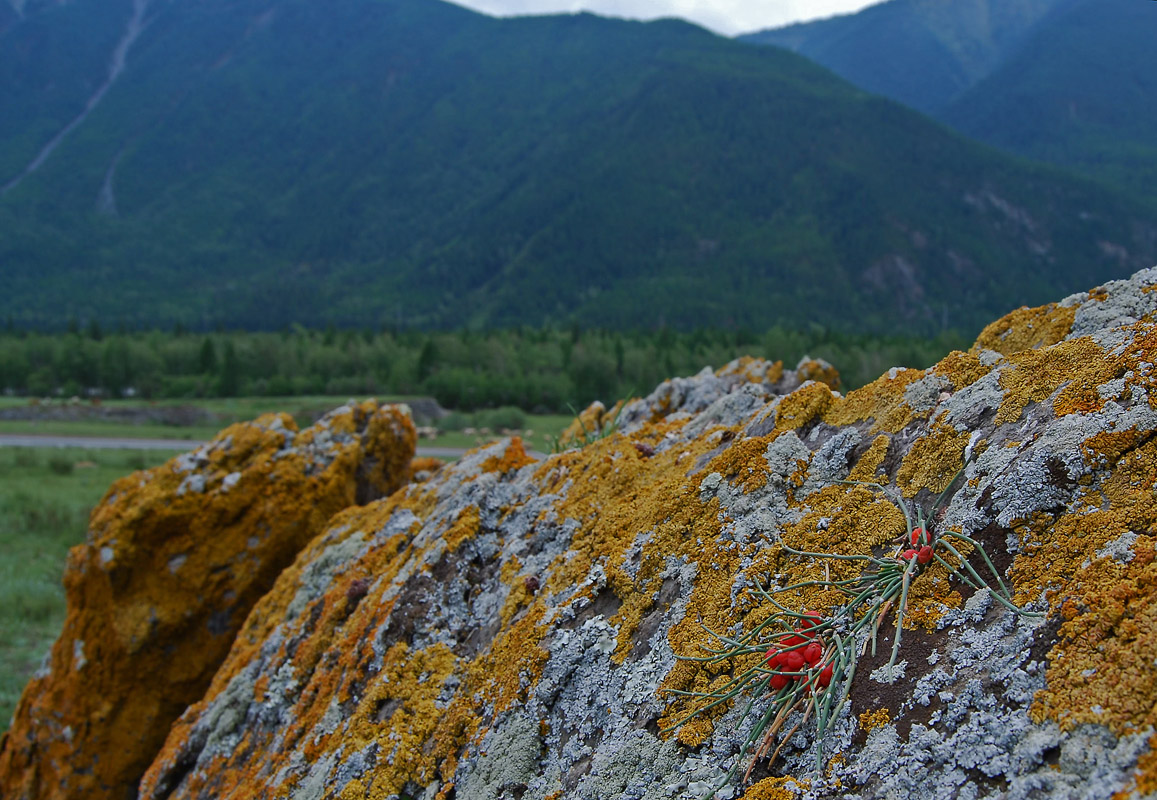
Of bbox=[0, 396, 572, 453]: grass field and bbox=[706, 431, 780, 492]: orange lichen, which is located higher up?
bbox=[706, 431, 780, 492]: orange lichen

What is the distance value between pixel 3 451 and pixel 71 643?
37.2 meters

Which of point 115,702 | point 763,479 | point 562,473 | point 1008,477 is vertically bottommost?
point 115,702

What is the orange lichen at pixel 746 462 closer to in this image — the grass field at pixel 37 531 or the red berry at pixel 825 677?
the red berry at pixel 825 677

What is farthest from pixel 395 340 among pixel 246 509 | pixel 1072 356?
pixel 1072 356

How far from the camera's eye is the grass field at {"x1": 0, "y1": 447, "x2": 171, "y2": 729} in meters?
15.3

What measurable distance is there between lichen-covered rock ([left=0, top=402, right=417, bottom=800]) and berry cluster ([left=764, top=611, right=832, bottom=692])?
690 cm

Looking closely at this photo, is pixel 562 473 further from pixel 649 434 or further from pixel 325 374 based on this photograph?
pixel 325 374

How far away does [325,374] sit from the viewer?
254 feet

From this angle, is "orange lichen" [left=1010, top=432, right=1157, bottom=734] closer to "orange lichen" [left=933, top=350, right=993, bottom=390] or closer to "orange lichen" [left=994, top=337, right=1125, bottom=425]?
"orange lichen" [left=994, top=337, right=1125, bottom=425]

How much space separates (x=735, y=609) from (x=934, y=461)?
129 centimetres

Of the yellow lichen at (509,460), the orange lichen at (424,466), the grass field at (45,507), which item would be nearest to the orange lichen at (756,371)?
the grass field at (45,507)

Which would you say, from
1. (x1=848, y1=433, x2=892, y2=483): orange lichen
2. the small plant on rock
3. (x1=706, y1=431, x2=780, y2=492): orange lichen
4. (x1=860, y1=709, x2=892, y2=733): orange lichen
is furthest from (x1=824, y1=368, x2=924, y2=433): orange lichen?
(x1=860, y1=709, x2=892, y2=733): orange lichen

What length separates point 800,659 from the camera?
3.36m

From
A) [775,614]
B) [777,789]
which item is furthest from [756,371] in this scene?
[777,789]
